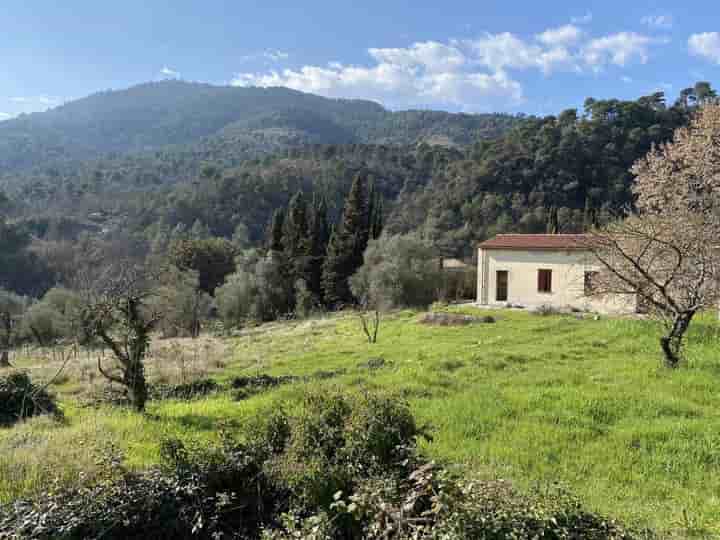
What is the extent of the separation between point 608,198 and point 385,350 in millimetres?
47158

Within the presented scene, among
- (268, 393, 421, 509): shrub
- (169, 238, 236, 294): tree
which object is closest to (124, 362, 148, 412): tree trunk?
(268, 393, 421, 509): shrub

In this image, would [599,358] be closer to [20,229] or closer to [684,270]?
[684,270]

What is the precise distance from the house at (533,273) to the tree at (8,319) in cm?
2238

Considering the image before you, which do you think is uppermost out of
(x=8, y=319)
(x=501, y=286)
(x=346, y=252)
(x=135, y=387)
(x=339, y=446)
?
(x=346, y=252)

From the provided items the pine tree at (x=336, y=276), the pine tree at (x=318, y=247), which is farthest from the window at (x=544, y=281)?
the pine tree at (x=318, y=247)

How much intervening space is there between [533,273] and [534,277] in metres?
0.20

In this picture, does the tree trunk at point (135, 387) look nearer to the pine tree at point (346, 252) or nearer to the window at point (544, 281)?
the window at point (544, 281)

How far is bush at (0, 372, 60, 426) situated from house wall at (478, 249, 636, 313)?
18986 millimetres

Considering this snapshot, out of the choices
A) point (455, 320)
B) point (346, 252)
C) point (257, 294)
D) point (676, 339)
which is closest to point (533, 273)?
point (455, 320)

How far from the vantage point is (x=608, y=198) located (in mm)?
49812

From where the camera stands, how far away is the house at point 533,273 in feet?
66.6

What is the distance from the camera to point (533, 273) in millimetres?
21672

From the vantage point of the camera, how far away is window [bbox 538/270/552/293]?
21.4m

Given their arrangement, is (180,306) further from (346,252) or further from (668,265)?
(668,265)
